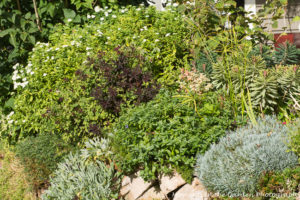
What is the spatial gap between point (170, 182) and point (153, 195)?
0.28 m

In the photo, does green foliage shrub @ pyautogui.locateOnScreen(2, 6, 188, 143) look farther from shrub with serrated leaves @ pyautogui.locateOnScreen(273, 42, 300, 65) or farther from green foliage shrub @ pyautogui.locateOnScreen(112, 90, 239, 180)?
shrub with serrated leaves @ pyautogui.locateOnScreen(273, 42, 300, 65)

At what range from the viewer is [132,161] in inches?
144

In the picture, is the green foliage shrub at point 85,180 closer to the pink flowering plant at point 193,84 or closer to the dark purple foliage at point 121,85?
the dark purple foliage at point 121,85

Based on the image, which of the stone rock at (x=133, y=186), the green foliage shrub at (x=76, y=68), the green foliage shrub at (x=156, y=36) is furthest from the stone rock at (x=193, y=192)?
the green foliage shrub at (x=156, y=36)

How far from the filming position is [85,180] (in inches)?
155

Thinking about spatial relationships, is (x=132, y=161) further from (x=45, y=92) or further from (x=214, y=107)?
(x=45, y=92)

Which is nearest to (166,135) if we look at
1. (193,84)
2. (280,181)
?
(193,84)

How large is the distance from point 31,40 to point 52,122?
6.19ft

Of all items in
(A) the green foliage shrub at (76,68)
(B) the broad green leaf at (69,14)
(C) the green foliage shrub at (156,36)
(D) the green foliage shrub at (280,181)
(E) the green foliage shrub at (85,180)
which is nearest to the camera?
(D) the green foliage shrub at (280,181)

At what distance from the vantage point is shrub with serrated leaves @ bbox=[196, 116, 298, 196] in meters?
3.18

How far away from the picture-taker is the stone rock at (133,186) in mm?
3742

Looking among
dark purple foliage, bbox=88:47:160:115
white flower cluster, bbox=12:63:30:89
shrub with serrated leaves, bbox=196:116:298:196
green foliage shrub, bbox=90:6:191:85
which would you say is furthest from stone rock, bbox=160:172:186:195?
white flower cluster, bbox=12:63:30:89

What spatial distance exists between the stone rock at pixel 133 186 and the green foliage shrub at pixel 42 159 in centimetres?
108

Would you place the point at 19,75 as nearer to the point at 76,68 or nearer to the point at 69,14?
the point at 76,68
